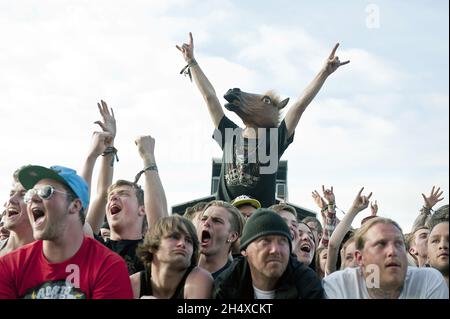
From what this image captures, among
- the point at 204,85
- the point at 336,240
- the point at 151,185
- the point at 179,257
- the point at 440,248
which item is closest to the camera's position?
the point at 179,257

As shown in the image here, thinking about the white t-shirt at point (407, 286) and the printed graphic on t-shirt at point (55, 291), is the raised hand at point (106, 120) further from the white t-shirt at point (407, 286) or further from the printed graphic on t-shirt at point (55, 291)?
the white t-shirt at point (407, 286)

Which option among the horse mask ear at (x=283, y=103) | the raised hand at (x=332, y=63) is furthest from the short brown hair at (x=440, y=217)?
the horse mask ear at (x=283, y=103)

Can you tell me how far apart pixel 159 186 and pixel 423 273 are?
2.17 meters

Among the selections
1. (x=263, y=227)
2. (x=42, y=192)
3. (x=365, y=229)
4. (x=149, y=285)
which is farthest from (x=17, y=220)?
(x=365, y=229)

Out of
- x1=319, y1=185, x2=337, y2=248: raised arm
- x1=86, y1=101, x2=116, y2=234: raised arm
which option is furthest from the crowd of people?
x1=319, y1=185, x2=337, y2=248: raised arm

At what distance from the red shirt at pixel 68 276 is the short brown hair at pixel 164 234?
0.33 metres

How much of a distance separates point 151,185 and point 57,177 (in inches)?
38.8

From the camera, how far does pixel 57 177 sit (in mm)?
3920

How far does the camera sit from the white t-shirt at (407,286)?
3627mm

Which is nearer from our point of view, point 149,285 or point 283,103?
point 149,285

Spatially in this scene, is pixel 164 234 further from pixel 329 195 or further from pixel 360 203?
Answer: pixel 329 195

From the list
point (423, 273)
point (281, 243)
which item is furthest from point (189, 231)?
point (423, 273)

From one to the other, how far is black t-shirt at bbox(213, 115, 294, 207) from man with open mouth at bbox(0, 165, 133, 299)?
1.93 meters
